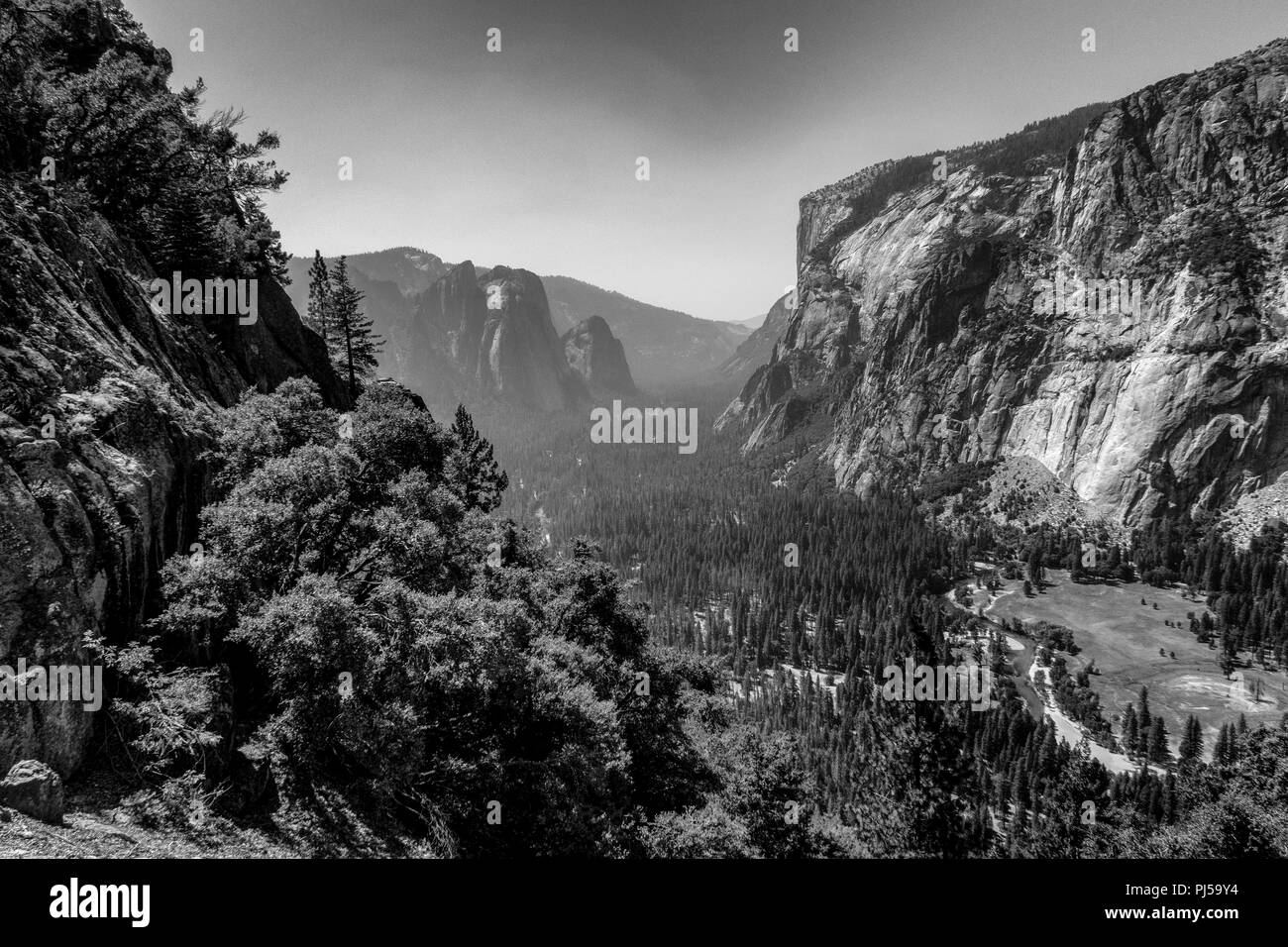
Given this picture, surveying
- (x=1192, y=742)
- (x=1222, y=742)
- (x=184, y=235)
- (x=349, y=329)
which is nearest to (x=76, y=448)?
(x=184, y=235)

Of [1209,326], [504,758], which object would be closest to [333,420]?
[504,758]

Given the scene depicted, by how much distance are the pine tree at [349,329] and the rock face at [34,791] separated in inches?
1731

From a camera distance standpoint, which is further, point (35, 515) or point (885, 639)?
point (885, 639)

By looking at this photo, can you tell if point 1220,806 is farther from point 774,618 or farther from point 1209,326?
point 1209,326

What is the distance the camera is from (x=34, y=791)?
13242 mm

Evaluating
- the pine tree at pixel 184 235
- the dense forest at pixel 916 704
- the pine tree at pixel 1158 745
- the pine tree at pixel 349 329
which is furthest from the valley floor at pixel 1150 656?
the pine tree at pixel 184 235

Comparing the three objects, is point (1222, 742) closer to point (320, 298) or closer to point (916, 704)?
point (916, 704)

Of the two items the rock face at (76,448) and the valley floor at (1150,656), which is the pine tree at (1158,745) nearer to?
the valley floor at (1150,656)

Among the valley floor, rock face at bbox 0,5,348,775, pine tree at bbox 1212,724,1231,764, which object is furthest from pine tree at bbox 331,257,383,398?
the valley floor

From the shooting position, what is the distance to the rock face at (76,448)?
14.9 meters

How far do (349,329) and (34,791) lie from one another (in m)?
49.2

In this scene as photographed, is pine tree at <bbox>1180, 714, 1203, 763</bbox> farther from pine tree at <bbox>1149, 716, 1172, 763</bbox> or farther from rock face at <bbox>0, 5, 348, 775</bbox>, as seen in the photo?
rock face at <bbox>0, 5, 348, 775</bbox>

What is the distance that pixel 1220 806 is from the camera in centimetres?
3139
